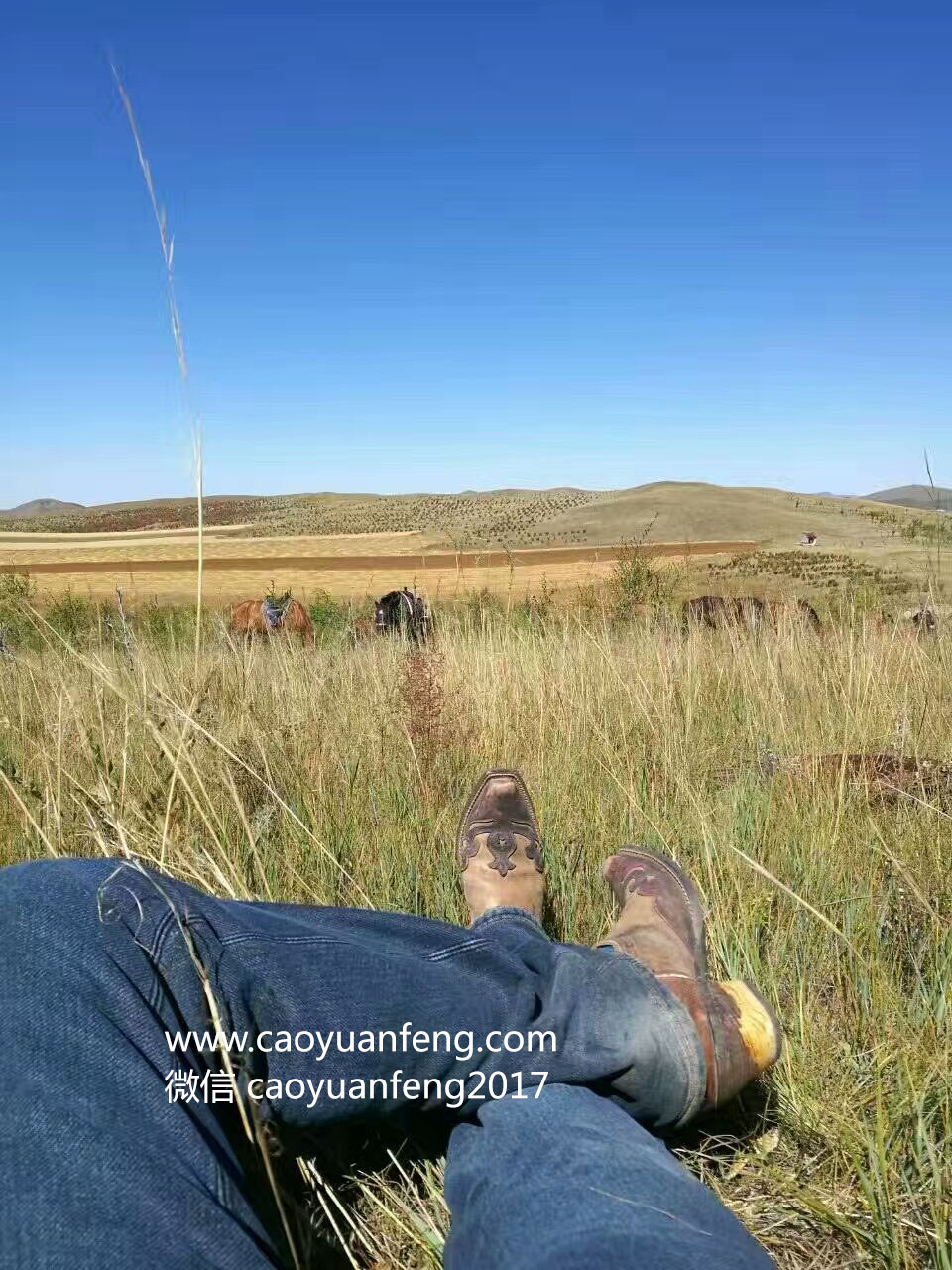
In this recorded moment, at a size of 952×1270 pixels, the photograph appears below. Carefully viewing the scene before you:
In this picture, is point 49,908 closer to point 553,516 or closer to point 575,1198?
point 575,1198

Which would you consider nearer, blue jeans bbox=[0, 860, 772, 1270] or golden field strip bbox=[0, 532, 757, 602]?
blue jeans bbox=[0, 860, 772, 1270]

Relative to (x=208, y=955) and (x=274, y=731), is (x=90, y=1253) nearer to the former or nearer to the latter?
(x=208, y=955)

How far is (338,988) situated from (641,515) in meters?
57.4

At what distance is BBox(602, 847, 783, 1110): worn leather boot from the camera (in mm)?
1164

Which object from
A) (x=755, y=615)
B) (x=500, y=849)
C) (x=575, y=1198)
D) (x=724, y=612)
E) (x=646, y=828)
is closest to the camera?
(x=575, y=1198)

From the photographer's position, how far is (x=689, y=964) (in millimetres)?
1355

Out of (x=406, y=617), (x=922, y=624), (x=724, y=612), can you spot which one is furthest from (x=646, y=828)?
(x=406, y=617)

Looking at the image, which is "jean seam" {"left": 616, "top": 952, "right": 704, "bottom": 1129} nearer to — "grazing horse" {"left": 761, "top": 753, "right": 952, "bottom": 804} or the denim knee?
the denim knee

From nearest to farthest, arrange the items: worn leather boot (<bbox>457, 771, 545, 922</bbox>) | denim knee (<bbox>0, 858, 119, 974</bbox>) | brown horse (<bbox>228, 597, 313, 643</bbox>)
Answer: denim knee (<bbox>0, 858, 119, 974</bbox>), worn leather boot (<bbox>457, 771, 545, 922</bbox>), brown horse (<bbox>228, 597, 313, 643</bbox>)

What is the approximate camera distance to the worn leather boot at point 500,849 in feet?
5.24

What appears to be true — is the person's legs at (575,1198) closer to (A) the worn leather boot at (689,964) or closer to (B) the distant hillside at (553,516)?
(A) the worn leather boot at (689,964)

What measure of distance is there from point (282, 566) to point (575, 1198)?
128 ft

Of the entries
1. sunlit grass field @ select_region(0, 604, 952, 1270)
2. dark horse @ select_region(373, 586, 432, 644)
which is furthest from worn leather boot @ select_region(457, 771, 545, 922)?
dark horse @ select_region(373, 586, 432, 644)

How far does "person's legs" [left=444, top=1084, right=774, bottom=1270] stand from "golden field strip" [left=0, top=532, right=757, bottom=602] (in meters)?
7.78
